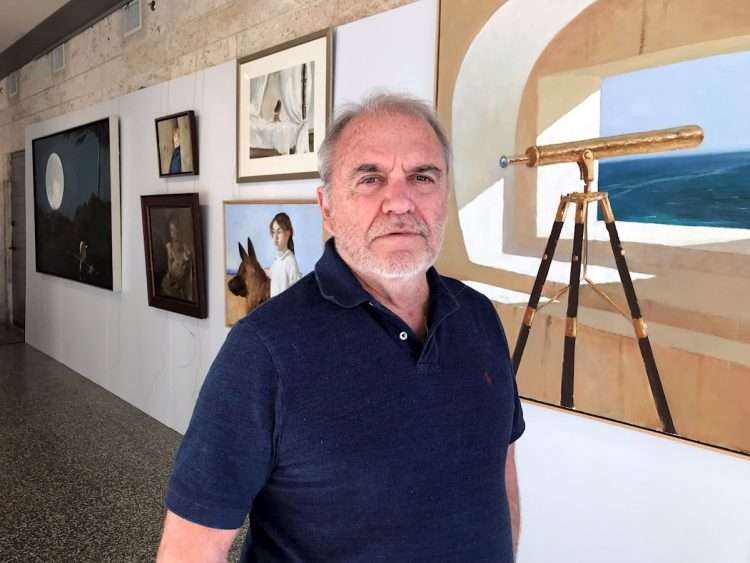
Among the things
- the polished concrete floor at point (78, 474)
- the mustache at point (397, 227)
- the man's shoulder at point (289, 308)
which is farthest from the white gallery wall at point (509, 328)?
the man's shoulder at point (289, 308)

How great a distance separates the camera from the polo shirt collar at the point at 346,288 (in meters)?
A: 1.36

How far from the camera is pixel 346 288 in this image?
1.38m

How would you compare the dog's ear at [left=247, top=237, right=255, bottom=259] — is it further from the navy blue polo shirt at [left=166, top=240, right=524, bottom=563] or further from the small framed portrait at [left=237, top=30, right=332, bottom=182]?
the navy blue polo shirt at [left=166, top=240, right=524, bottom=563]

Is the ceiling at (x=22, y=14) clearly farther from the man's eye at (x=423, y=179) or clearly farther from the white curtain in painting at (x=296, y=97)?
the man's eye at (x=423, y=179)

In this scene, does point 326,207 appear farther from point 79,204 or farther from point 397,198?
point 79,204

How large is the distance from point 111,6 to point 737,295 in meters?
6.07

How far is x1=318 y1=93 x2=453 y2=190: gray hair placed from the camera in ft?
4.90

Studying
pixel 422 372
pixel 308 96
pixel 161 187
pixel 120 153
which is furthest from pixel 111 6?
pixel 422 372

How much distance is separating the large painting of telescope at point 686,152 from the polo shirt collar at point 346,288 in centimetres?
93

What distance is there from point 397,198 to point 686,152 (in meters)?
1.09

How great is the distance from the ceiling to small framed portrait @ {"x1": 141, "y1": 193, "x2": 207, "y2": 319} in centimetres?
324

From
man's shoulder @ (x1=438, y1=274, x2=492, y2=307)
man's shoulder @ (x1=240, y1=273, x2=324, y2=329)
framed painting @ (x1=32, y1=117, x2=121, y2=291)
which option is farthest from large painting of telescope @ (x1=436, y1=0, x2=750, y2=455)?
framed painting @ (x1=32, y1=117, x2=121, y2=291)

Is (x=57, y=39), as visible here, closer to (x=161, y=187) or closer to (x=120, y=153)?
(x=120, y=153)

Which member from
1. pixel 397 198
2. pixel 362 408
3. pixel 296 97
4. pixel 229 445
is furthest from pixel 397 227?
pixel 296 97
